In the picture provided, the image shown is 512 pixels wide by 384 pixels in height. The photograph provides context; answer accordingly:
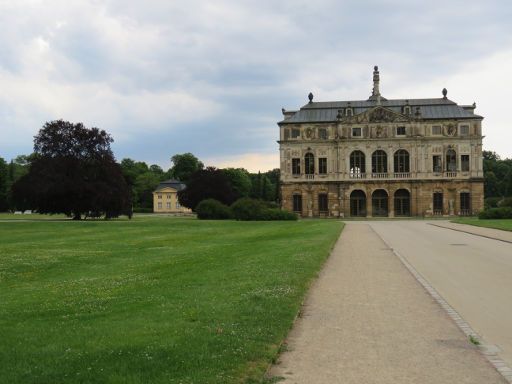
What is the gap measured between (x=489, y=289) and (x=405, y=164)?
240 feet

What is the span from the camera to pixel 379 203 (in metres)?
84.7

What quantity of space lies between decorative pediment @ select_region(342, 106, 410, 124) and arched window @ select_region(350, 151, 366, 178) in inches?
194

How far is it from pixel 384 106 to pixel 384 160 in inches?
322

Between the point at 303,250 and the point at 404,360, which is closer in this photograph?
the point at 404,360

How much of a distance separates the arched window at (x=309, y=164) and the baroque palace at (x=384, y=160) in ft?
0.50

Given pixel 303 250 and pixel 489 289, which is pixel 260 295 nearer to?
pixel 489 289

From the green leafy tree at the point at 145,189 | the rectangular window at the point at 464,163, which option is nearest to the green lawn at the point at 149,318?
the rectangular window at the point at 464,163

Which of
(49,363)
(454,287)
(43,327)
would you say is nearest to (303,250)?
(454,287)

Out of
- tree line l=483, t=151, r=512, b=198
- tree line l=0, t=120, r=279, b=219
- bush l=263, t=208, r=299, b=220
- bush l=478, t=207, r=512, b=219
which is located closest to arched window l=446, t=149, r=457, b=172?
bush l=478, t=207, r=512, b=219

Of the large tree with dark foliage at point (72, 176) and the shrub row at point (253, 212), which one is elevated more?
the large tree with dark foliage at point (72, 176)

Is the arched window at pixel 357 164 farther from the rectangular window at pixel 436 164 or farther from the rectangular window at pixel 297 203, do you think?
the rectangular window at pixel 436 164

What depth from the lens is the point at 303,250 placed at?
22469 mm

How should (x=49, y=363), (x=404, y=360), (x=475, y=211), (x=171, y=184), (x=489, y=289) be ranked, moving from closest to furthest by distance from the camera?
(x=49, y=363), (x=404, y=360), (x=489, y=289), (x=475, y=211), (x=171, y=184)

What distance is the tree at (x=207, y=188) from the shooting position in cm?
9575
